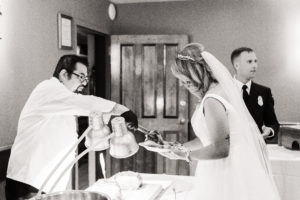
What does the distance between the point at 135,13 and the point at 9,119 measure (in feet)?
10.6

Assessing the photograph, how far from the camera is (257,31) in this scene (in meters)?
5.42

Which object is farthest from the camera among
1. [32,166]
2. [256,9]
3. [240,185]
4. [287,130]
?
[256,9]

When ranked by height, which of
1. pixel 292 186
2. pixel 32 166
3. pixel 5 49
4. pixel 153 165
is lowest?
pixel 153 165

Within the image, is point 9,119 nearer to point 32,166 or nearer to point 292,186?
point 32,166

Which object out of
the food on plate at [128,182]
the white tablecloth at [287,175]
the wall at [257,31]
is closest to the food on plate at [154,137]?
the food on plate at [128,182]

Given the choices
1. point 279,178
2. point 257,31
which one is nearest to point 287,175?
point 279,178

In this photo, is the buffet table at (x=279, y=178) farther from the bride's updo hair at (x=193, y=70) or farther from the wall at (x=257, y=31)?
the wall at (x=257, y=31)

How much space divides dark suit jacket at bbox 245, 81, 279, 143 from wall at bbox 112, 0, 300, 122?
6.09 ft

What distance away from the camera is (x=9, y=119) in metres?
3.15

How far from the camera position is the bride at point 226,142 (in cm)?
172

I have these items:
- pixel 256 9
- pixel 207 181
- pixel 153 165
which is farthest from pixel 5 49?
pixel 256 9

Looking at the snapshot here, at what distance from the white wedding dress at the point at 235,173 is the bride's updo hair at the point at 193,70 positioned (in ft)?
0.32

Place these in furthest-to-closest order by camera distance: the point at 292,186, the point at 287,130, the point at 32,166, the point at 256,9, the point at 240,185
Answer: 1. the point at 256,9
2. the point at 287,130
3. the point at 292,186
4. the point at 32,166
5. the point at 240,185

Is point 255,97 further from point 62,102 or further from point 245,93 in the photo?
point 62,102
